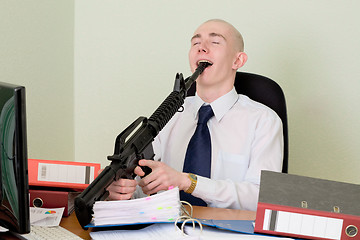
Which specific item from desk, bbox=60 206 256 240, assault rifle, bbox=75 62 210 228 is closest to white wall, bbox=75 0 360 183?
assault rifle, bbox=75 62 210 228

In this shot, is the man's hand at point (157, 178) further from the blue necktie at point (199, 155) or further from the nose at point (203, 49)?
the nose at point (203, 49)

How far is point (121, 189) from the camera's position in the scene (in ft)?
3.95

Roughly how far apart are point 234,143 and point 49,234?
0.87 metres

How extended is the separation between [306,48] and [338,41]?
14 cm

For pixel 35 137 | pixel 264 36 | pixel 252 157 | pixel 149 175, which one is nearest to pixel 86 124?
pixel 35 137

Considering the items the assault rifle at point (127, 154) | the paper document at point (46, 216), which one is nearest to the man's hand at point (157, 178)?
the assault rifle at point (127, 154)

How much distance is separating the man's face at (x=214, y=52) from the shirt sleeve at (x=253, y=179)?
0.80 ft

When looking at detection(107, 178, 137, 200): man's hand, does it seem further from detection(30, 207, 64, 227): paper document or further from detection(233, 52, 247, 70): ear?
detection(233, 52, 247, 70): ear

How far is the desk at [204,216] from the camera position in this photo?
1.13m

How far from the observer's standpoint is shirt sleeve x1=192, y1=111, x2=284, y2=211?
148cm

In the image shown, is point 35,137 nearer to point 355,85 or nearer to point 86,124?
point 86,124

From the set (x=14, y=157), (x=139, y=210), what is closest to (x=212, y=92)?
(x=139, y=210)

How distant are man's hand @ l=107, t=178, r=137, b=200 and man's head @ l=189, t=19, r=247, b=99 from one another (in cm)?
70

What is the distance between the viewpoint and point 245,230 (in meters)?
1.11
